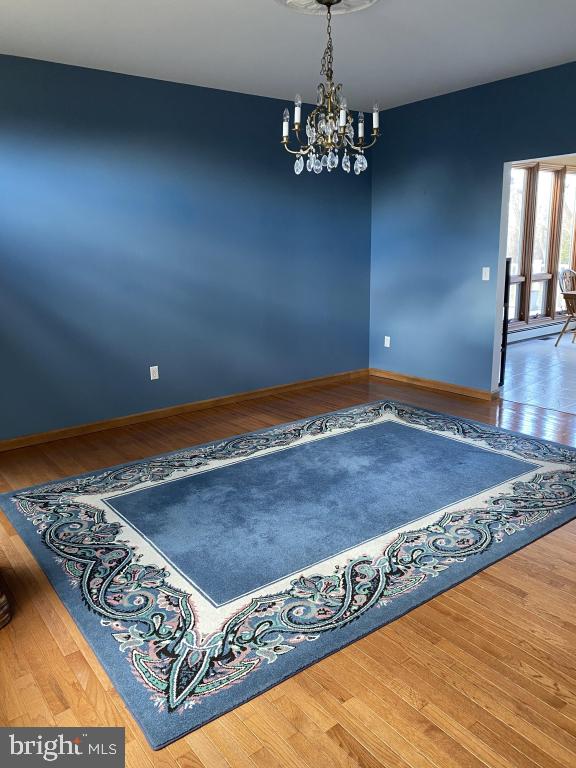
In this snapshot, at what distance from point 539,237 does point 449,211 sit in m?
3.73

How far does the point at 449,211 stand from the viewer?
539 cm

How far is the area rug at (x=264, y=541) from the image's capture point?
2.05 m

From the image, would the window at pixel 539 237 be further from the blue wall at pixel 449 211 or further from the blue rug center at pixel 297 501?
the blue rug center at pixel 297 501

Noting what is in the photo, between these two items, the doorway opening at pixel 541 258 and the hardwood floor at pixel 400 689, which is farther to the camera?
the doorway opening at pixel 541 258

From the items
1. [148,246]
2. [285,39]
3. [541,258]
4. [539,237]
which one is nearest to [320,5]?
[285,39]

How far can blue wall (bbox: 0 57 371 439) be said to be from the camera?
4074mm

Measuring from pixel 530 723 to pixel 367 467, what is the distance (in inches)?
80.9

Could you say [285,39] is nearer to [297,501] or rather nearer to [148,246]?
[148,246]

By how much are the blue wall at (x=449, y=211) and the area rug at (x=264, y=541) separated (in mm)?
1477

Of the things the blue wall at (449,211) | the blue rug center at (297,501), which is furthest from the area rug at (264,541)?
the blue wall at (449,211)

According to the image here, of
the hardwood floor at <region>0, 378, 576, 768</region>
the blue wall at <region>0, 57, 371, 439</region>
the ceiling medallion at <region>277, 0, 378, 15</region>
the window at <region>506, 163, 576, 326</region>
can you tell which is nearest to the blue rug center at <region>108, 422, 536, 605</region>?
the hardwood floor at <region>0, 378, 576, 768</region>

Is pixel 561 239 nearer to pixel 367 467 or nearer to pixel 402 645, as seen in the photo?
pixel 367 467

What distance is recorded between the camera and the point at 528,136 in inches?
183

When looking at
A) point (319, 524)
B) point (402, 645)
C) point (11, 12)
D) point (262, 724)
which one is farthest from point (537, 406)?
point (11, 12)
